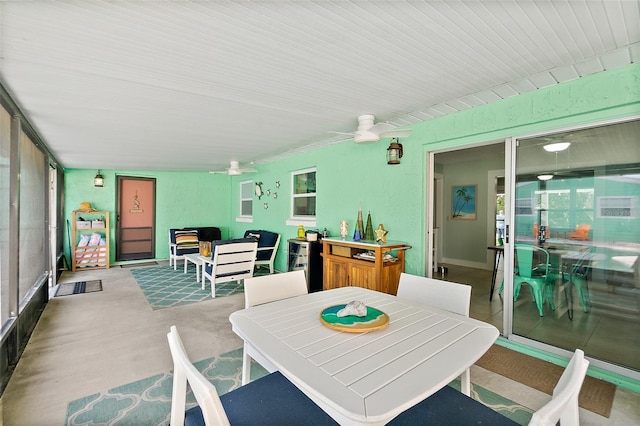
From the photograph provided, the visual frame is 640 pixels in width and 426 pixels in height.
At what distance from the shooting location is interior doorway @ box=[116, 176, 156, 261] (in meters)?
7.30

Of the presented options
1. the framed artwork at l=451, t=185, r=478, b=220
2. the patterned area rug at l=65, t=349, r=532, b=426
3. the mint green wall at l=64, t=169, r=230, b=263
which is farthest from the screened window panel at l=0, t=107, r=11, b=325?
the framed artwork at l=451, t=185, r=478, b=220

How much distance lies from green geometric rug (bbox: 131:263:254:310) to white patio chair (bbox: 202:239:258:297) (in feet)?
0.80

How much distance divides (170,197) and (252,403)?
24.8 ft

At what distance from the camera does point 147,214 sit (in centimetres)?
760

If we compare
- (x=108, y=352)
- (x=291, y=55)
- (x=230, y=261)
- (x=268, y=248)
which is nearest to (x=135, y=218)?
(x=268, y=248)

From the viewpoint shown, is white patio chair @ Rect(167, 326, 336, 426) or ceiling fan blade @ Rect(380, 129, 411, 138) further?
ceiling fan blade @ Rect(380, 129, 411, 138)

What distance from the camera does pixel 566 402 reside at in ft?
2.68

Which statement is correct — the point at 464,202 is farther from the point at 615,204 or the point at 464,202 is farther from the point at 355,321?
the point at 355,321

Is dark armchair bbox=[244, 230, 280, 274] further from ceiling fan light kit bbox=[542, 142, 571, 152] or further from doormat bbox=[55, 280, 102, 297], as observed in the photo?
ceiling fan light kit bbox=[542, 142, 571, 152]

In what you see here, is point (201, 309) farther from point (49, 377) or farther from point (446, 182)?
point (446, 182)

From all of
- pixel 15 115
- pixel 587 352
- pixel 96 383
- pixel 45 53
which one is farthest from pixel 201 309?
pixel 587 352

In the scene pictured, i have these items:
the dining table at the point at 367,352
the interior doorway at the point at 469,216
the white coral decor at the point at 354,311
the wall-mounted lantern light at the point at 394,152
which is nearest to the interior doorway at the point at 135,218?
the wall-mounted lantern light at the point at 394,152

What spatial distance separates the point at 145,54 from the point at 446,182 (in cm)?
645

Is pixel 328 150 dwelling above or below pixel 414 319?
above
